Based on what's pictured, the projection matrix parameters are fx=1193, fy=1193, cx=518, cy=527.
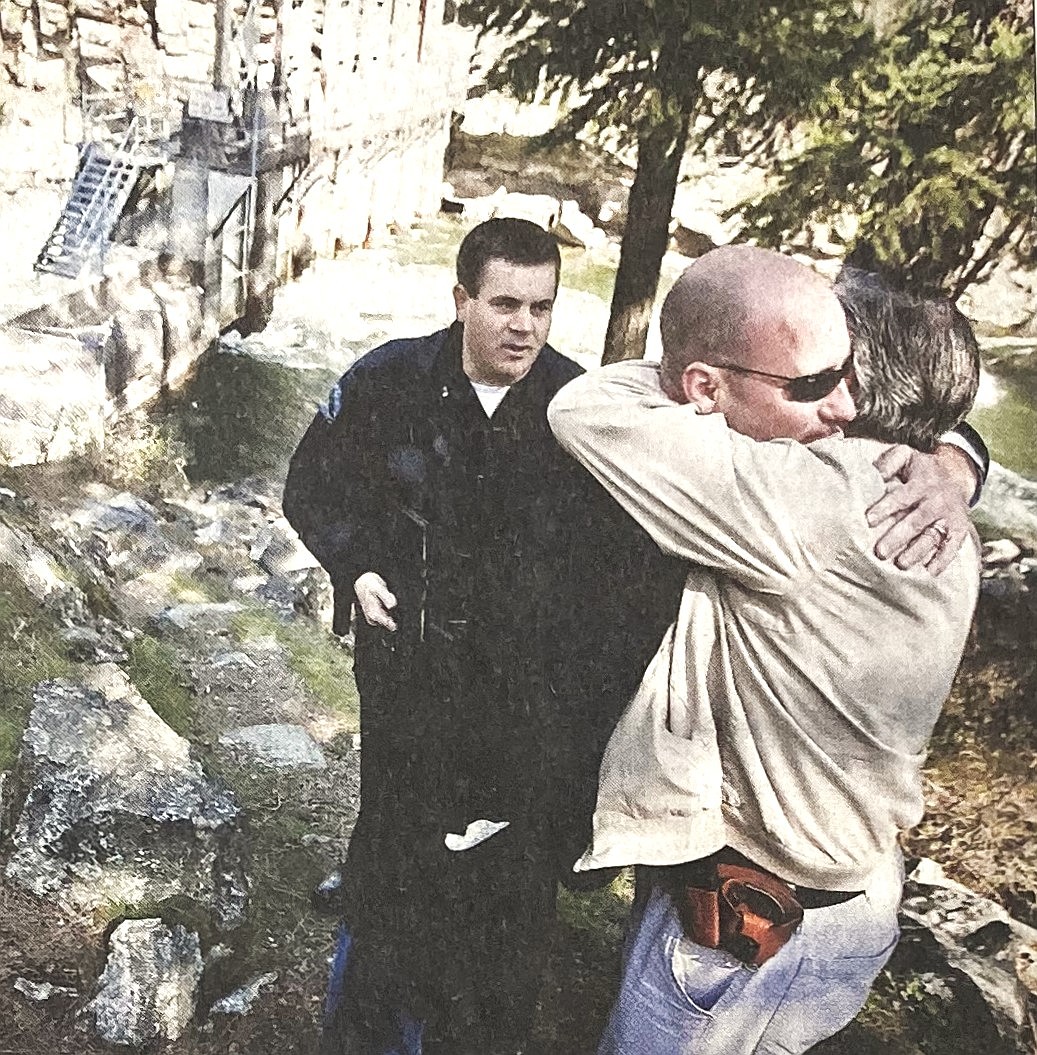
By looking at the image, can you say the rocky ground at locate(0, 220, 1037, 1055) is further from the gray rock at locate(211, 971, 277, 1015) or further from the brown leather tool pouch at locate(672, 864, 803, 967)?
the brown leather tool pouch at locate(672, 864, 803, 967)

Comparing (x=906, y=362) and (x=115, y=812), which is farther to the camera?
(x=115, y=812)

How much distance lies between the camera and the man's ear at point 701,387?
1.99 m

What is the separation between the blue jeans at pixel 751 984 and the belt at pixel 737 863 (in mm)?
15

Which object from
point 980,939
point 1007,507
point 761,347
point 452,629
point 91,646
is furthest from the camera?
point 91,646

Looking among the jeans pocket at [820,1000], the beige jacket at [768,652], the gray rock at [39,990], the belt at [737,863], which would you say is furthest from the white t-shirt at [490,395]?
the gray rock at [39,990]

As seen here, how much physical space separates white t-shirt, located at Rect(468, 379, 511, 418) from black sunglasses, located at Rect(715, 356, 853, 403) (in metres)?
0.41

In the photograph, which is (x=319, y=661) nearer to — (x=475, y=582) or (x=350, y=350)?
(x=475, y=582)

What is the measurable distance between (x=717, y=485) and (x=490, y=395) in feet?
1.41

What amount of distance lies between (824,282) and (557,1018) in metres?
1.51

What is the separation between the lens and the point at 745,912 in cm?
215

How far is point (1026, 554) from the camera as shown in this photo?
207 cm

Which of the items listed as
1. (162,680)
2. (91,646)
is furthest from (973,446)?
(91,646)

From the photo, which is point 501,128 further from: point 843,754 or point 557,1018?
point 557,1018

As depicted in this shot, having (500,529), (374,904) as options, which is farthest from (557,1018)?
(500,529)
